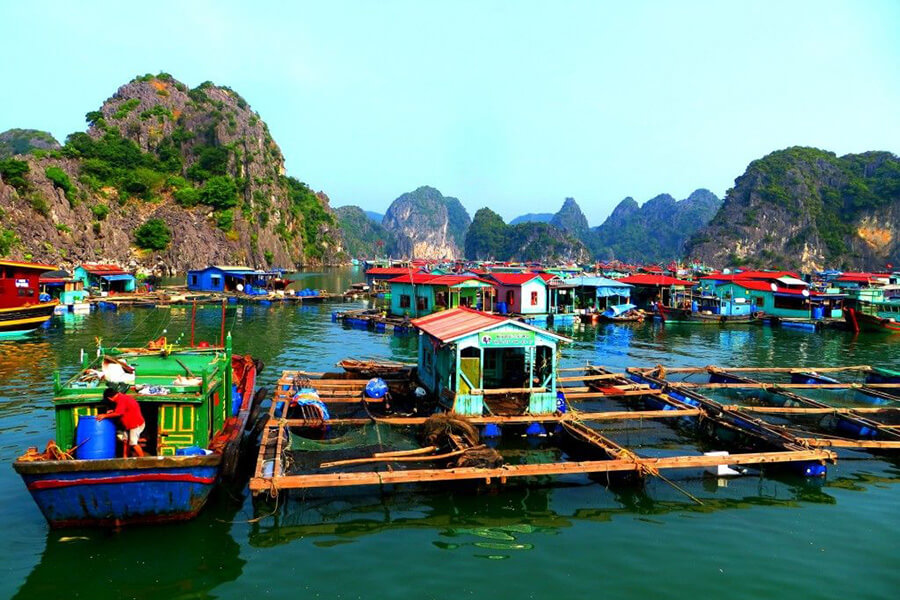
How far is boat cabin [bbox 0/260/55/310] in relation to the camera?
3181 centimetres

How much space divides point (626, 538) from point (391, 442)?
6.09 meters

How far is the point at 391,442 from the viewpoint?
14211 millimetres

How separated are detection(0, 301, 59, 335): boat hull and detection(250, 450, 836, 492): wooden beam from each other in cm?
2934

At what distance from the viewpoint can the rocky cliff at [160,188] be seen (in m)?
76.1

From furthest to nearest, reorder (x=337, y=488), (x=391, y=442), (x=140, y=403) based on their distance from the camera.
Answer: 1. (x=391, y=442)
2. (x=337, y=488)
3. (x=140, y=403)

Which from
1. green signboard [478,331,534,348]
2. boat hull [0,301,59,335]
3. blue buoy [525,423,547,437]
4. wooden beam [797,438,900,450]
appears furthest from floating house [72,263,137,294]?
wooden beam [797,438,900,450]

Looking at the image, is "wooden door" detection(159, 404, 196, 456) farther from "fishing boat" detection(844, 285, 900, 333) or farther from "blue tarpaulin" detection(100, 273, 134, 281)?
"blue tarpaulin" detection(100, 273, 134, 281)

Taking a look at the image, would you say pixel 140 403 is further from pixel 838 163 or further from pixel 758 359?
pixel 838 163

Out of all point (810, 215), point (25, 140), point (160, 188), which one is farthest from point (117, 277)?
point (25, 140)

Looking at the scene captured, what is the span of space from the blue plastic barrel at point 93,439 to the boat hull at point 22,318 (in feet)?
90.9

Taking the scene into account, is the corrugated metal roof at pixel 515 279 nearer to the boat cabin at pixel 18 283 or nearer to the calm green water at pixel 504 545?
the calm green water at pixel 504 545

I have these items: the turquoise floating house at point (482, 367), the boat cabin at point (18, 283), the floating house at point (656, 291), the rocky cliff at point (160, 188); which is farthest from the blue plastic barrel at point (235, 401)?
the rocky cliff at point (160, 188)

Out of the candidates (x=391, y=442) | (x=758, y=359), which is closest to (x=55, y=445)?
(x=391, y=442)

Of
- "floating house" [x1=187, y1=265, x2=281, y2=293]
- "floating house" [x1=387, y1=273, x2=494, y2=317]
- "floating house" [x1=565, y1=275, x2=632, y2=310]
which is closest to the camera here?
"floating house" [x1=387, y1=273, x2=494, y2=317]
